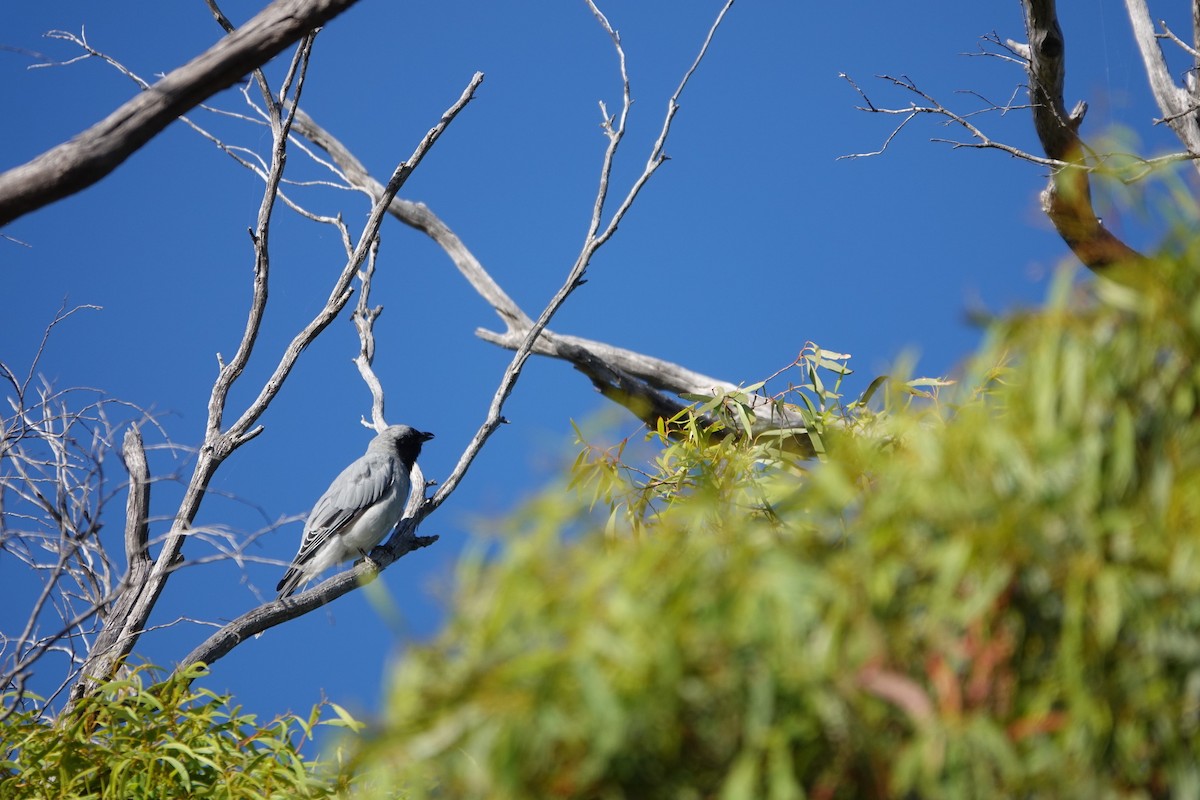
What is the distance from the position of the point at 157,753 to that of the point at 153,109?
1.10m

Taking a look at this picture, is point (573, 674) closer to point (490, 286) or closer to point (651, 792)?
point (651, 792)

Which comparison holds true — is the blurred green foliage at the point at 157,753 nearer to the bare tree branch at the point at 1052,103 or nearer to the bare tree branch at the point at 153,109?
the bare tree branch at the point at 153,109

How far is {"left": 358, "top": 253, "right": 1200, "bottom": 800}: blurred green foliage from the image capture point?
95cm

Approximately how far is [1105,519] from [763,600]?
12.2 inches

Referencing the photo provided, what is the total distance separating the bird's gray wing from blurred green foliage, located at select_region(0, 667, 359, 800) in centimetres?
182

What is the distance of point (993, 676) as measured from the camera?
1.00 meters

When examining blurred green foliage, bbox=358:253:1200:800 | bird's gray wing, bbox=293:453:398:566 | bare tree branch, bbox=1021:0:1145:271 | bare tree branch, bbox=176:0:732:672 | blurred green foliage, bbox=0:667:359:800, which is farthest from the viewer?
bird's gray wing, bbox=293:453:398:566

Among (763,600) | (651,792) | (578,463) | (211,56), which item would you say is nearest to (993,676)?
(763,600)

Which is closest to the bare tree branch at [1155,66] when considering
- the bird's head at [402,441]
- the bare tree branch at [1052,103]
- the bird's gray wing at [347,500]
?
the bare tree branch at [1052,103]

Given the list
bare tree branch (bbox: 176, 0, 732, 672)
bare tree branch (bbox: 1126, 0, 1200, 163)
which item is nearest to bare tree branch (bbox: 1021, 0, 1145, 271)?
bare tree branch (bbox: 1126, 0, 1200, 163)

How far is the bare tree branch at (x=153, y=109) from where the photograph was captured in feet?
5.65

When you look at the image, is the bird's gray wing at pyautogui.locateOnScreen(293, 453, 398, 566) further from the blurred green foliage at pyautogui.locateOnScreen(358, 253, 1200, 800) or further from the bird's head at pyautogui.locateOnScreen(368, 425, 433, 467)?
the blurred green foliage at pyautogui.locateOnScreen(358, 253, 1200, 800)

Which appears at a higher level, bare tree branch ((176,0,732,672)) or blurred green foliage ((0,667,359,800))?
bare tree branch ((176,0,732,672))

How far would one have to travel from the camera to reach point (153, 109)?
1770 millimetres
